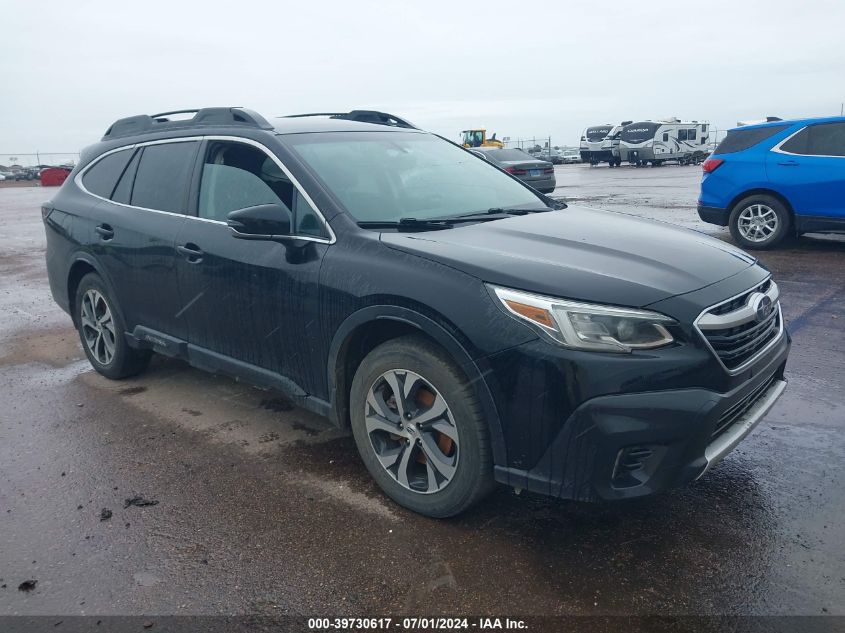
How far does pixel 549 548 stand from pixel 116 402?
10.8ft

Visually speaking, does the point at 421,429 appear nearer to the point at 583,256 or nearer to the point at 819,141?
the point at 583,256

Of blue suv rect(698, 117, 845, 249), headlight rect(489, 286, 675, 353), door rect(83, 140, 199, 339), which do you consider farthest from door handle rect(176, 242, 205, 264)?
blue suv rect(698, 117, 845, 249)

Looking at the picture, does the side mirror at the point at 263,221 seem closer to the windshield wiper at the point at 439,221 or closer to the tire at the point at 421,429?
the windshield wiper at the point at 439,221

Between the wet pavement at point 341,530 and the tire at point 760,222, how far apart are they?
5041 millimetres

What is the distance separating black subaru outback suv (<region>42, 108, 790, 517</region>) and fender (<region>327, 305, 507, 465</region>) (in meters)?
0.01

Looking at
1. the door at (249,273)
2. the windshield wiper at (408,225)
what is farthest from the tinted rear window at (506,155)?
the windshield wiper at (408,225)

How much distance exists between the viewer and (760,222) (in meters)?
9.30

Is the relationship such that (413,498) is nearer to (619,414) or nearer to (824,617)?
(619,414)

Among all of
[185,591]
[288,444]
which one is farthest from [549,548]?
[288,444]

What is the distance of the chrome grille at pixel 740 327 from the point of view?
2.77m

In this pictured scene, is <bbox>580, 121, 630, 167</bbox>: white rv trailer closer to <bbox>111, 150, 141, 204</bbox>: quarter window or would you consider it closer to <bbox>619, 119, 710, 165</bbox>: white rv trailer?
<bbox>619, 119, 710, 165</bbox>: white rv trailer

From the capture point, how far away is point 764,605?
2588mm

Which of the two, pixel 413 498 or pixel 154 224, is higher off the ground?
pixel 154 224

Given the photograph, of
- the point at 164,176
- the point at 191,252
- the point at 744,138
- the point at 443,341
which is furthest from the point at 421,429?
the point at 744,138
